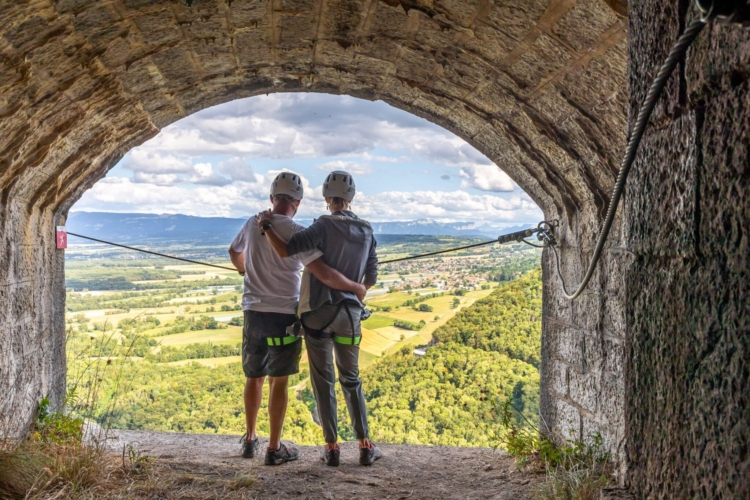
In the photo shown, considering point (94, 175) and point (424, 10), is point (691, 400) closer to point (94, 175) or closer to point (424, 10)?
point (424, 10)

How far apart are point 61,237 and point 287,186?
5.94 feet

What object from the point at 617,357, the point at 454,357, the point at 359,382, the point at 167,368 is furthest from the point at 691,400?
the point at 167,368

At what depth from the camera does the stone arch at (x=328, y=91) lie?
2.60 m

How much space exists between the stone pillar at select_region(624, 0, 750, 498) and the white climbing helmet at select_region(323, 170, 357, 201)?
8.00 ft

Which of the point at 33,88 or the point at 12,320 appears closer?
the point at 33,88

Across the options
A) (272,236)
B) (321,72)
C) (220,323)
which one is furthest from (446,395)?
(321,72)

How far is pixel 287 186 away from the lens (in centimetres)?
376

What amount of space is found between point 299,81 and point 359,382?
2.00 metres

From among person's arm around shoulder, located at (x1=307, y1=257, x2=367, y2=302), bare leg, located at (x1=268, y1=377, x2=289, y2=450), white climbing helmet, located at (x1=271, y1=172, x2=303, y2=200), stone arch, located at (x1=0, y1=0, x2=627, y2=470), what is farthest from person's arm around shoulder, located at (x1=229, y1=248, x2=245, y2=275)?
stone arch, located at (x1=0, y1=0, x2=627, y2=470)

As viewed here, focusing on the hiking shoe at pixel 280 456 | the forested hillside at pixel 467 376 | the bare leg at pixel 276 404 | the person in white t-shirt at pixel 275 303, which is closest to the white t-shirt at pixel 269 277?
the person in white t-shirt at pixel 275 303

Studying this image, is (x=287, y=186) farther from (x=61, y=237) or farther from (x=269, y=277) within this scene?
(x=61, y=237)

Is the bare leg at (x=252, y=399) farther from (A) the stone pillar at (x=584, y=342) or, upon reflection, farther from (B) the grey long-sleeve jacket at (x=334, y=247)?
(A) the stone pillar at (x=584, y=342)

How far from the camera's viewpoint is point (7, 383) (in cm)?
338

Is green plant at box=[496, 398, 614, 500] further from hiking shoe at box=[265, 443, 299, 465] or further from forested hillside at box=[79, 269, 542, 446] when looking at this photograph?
hiking shoe at box=[265, 443, 299, 465]
